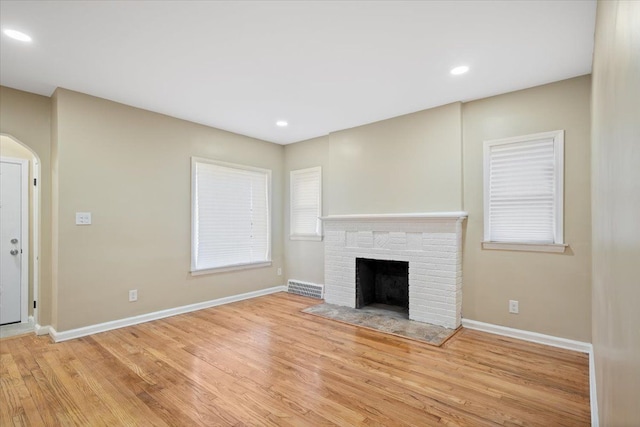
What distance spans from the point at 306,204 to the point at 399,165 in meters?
1.93

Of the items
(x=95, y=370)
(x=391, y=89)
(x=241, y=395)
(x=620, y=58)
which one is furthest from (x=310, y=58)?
(x=95, y=370)

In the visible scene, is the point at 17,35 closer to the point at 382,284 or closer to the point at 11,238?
the point at 11,238

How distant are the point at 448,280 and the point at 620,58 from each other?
2.92 metres

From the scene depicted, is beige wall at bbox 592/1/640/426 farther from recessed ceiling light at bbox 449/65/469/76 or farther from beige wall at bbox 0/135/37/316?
beige wall at bbox 0/135/37/316

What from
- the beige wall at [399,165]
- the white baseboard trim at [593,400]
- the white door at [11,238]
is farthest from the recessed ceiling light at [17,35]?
the white baseboard trim at [593,400]

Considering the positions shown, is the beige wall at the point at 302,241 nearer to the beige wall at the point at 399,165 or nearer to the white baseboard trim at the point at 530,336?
the beige wall at the point at 399,165

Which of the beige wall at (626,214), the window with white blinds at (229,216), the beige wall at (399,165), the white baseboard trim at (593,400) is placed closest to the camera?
the beige wall at (626,214)

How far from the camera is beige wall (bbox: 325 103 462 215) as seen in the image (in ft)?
12.2

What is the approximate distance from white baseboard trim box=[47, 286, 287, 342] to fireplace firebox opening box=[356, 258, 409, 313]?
181cm

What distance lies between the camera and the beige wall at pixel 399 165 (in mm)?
3709

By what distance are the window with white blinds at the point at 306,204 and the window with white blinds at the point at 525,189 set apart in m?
2.62

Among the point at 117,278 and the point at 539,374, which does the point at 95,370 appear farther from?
the point at 539,374

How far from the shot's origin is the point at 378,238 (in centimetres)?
420

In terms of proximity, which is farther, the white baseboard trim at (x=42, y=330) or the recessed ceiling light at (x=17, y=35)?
the white baseboard trim at (x=42, y=330)
